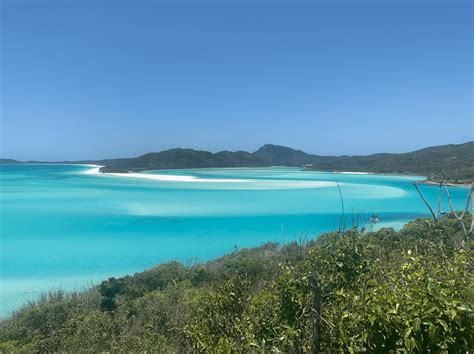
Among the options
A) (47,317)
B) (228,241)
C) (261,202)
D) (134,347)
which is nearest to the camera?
(134,347)

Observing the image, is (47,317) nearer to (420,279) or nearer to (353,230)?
(353,230)

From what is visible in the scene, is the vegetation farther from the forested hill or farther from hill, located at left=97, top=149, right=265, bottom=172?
hill, located at left=97, top=149, right=265, bottom=172

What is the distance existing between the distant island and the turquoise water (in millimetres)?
15900

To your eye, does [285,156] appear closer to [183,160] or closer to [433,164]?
[183,160]

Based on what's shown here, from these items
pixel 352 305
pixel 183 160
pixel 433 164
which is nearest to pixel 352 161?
pixel 433 164

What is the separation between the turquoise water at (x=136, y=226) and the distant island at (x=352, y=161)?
1590 centimetres

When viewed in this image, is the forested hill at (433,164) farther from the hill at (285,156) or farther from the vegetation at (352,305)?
the hill at (285,156)

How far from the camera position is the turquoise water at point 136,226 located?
14.4 meters

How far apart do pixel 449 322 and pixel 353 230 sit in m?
1.31

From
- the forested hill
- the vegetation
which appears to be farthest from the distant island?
the vegetation

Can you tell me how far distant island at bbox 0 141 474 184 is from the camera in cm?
5806

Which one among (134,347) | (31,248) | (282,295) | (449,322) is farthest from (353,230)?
(31,248)

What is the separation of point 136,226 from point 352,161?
88.9 meters

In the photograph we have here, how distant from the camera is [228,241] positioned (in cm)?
1961
